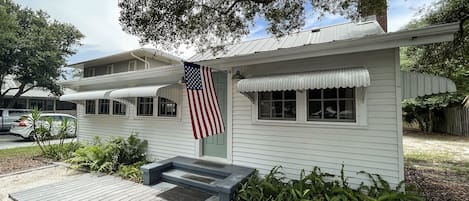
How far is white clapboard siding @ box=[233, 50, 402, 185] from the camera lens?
4.20 m

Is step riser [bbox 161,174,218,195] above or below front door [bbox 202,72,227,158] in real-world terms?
below

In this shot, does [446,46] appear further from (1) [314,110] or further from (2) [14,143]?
(2) [14,143]

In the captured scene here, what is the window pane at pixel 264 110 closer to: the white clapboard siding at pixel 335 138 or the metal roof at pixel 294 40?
the white clapboard siding at pixel 335 138

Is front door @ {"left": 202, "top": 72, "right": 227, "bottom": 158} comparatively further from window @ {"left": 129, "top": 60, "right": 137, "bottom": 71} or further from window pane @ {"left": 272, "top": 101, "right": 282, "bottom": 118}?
window @ {"left": 129, "top": 60, "right": 137, "bottom": 71}

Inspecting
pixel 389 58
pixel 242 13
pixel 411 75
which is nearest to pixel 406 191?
pixel 411 75

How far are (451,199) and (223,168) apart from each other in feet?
16.0

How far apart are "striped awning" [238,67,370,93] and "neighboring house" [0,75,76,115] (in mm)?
23040

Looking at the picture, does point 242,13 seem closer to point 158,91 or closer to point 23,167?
point 158,91

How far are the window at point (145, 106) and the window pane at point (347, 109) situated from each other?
5940 millimetres

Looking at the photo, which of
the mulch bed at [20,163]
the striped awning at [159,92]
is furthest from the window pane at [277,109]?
the mulch bed at [20,163]

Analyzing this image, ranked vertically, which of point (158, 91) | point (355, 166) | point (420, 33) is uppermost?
point (420, 33)

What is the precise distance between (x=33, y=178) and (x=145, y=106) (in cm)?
355

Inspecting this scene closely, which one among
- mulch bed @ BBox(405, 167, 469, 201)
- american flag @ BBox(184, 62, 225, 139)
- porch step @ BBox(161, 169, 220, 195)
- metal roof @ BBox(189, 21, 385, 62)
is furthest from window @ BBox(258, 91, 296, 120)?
mulch bed @ BBox(405, 167, 469, 201)

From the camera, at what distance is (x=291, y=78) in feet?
14.5
